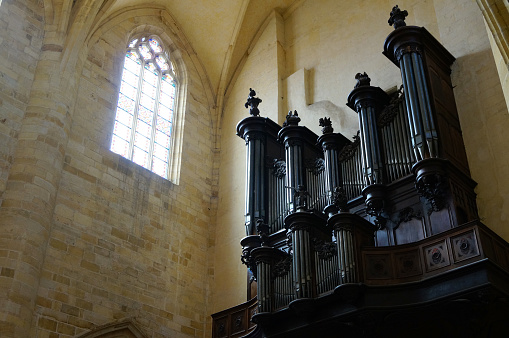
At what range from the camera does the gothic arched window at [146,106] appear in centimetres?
1533

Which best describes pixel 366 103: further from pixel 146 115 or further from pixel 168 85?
pixel 168 85

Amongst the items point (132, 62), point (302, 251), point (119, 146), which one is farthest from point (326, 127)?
point (132, 62)

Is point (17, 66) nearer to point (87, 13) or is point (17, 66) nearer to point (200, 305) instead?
point (87, 13)

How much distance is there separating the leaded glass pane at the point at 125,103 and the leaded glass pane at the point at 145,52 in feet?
5.33

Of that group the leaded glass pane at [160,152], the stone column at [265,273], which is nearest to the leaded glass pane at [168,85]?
the leaded glass pane at [160,152]

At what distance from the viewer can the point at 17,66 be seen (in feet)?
43.7

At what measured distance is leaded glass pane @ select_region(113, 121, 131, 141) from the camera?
15.1m

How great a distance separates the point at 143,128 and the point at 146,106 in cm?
70

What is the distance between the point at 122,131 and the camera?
50.0ft

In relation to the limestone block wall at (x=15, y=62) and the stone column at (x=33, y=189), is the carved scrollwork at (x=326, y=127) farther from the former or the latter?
the limestone block wall at (x=15, y=62)

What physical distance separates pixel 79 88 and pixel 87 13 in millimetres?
1780

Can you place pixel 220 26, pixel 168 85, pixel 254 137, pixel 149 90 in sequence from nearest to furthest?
1. pixel 254 137
2. pixel 149 90
3. pixel 168 85
4. pixel 220 26

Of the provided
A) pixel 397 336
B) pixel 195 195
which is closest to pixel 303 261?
pixel 397 336

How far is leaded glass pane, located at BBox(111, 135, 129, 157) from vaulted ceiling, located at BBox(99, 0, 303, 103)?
3.88m
